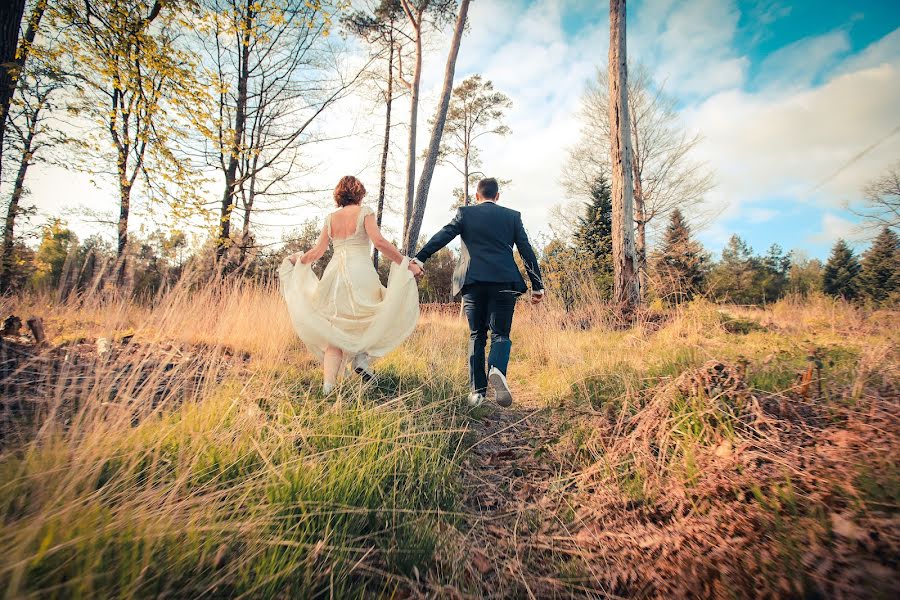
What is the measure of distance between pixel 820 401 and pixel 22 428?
438 centimetres

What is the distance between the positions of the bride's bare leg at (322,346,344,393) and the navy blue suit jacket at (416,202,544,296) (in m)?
1.28

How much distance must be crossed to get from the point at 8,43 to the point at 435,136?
20.8 feet

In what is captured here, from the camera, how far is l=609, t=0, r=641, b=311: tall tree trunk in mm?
6672

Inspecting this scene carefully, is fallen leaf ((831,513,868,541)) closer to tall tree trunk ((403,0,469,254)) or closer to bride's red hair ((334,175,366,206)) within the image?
bride's red hair ((334,175,366,206))

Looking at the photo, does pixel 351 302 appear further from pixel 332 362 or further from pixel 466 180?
pixel 466 180

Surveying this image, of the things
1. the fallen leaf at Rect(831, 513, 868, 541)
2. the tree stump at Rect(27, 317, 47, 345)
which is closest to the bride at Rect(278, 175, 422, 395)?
the tree stump at Rect(27, 317, 47, 345)

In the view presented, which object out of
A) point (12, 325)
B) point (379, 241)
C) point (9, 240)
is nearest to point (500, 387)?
point (379, 241)

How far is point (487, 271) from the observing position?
3668mm

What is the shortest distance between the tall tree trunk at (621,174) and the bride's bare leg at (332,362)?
205 inches

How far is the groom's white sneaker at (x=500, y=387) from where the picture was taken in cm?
328

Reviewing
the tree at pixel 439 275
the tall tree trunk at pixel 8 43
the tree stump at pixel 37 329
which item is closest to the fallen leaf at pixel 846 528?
the tree stump at pixel 37 329

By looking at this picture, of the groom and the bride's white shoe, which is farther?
the groom

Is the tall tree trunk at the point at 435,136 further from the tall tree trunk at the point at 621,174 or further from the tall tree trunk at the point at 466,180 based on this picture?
the tall tree trunk at the point at 466,180

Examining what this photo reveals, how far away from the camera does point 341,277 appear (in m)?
3.63
